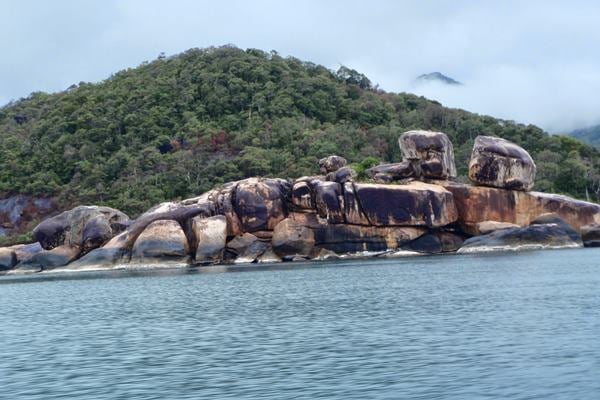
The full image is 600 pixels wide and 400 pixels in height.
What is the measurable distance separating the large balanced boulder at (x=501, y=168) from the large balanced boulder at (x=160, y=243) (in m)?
24.6

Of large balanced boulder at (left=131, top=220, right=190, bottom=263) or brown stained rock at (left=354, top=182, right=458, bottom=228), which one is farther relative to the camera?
brown stained rock at (left=354, top=182, right=458, bottom=228)

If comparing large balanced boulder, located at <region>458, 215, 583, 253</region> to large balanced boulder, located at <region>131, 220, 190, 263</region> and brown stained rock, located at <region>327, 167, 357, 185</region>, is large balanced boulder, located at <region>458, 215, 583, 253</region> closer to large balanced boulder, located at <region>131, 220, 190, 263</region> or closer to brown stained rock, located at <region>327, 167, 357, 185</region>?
brown stained rock, located at <region>327, 167, 357, 185</region>

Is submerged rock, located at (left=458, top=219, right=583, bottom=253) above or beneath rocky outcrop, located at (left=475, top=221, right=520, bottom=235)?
beneath

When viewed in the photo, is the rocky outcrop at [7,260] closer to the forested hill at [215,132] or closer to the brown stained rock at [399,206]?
the forested hill at [215,132]

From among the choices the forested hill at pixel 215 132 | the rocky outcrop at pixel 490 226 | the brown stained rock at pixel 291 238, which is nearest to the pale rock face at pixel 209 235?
the brown stained rock at pixel 291 238

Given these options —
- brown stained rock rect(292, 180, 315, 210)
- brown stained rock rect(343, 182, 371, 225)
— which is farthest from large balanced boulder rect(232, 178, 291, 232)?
brown stained rock rect(343, 182, 371, 225)

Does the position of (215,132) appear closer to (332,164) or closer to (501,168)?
(332,164)

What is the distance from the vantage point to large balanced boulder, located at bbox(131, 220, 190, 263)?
62.0m

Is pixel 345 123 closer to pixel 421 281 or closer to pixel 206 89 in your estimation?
pixel 206 89

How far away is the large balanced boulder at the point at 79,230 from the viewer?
6688cm

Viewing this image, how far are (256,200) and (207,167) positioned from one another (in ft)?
90.5

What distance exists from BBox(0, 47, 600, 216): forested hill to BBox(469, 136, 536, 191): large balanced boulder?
1327 cm

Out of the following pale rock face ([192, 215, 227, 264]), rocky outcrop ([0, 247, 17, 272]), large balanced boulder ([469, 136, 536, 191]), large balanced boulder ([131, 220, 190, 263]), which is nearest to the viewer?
large balanced boulder ([131, 220, 190, 263])

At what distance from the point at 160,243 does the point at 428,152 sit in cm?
2328
